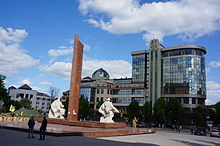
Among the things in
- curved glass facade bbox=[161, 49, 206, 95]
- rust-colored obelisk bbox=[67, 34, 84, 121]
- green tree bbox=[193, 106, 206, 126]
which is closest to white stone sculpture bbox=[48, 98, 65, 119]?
rust-colored obelisk bbox=[67, 34, 84, 121]

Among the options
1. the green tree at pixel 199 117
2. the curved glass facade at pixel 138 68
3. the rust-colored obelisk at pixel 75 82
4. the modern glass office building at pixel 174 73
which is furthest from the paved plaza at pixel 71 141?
the curved glass facade at pixel 138 68

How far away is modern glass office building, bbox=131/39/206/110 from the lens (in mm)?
72438

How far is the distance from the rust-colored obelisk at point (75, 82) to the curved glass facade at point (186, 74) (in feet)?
172

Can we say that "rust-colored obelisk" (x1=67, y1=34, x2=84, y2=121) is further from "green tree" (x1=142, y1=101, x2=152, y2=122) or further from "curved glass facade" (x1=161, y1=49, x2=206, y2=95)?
"curved glass facade" (x1=161, y1=49, x2=206, y2=95)

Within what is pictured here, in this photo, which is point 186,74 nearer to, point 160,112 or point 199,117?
point 199,117

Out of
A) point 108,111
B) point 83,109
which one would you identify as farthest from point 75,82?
point 83,109

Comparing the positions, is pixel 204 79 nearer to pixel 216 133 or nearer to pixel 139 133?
pixel 216 133

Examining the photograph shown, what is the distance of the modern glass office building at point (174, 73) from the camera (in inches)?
2852

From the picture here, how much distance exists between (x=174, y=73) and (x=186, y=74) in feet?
14.1

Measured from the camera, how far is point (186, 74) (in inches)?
2906

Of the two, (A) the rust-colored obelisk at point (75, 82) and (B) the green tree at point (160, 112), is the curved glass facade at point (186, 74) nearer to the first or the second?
(B) the green tree at point (160, 112)

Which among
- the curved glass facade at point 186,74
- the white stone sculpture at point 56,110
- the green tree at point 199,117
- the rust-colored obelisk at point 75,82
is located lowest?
the green tree at point 199,117

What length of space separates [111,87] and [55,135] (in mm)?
69300

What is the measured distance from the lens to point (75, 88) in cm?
2817
